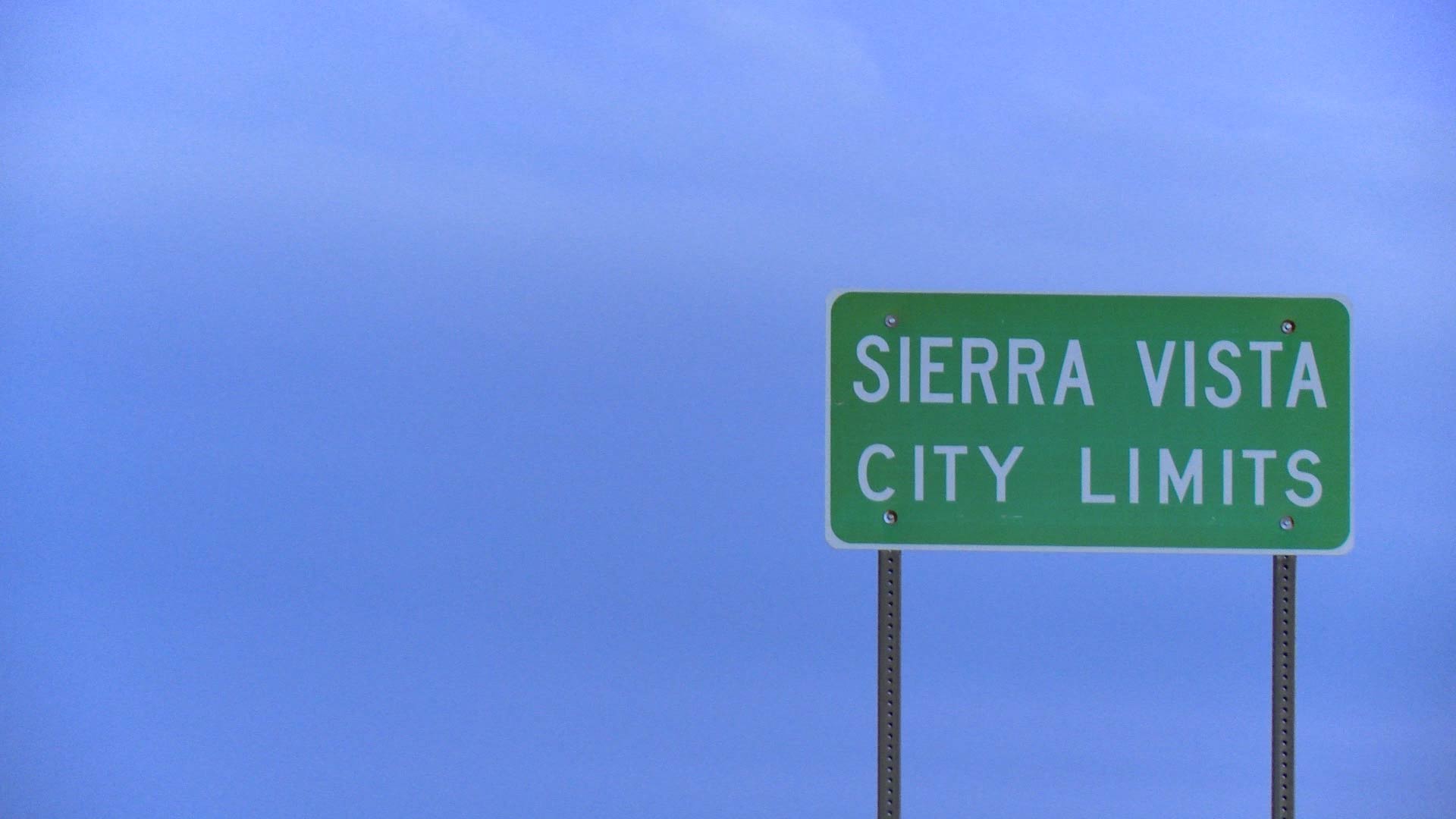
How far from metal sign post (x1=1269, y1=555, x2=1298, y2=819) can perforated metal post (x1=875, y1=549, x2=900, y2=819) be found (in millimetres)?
918

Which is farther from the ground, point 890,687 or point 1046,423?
point 1046,423

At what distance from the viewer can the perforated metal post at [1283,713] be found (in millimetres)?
3186

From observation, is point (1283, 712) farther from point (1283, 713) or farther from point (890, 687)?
point (890, 687)

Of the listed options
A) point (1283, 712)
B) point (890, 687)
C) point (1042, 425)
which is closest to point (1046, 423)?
point (1042, 425)

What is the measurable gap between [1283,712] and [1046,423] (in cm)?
92

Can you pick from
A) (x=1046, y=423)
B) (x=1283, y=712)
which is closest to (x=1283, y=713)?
(x=1283, y=712)

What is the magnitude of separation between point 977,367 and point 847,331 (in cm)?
31

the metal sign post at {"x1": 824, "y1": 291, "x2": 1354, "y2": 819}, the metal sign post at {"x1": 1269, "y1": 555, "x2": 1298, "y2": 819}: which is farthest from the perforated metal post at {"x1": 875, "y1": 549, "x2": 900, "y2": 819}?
the metal sign post at {"x1": 1269, "y1": 555, "x2": 1298, "y2": 819}

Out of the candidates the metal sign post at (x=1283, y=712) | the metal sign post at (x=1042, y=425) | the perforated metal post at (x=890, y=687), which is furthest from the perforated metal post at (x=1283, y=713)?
the perforated metal post at (x=890, y=687)

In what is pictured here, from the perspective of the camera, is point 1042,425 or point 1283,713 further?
point 1283,713

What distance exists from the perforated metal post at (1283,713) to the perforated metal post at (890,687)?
0.92 m

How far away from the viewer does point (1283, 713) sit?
319 cm

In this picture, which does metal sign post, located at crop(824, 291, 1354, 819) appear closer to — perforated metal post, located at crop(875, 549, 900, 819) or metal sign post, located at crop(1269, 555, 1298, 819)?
perforated metal post, located at crop(875, 549, 900, 819)

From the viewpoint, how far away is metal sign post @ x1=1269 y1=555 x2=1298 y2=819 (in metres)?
3.19
